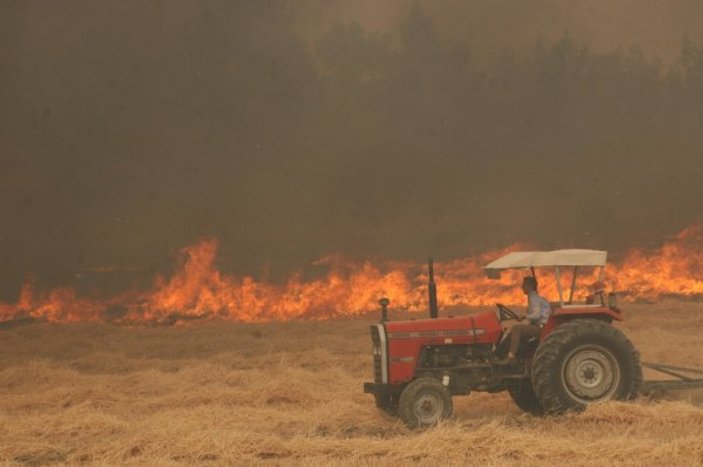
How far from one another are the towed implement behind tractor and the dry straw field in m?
0.35

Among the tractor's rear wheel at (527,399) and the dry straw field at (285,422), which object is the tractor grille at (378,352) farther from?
the tractor's rear wheel at (527,399)

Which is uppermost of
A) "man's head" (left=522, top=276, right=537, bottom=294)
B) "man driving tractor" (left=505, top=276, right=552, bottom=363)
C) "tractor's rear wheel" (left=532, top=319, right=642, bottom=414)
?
"man's head" (left=522, top=276, right=537, bottom=294)

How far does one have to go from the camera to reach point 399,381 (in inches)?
438

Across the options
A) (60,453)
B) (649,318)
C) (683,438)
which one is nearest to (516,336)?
(683,438)

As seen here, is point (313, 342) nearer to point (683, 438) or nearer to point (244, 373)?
point (244, 373)

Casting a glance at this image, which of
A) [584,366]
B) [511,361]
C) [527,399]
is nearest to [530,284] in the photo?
[511,361]

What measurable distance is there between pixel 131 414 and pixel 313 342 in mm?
12230

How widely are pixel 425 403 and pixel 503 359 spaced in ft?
4.42

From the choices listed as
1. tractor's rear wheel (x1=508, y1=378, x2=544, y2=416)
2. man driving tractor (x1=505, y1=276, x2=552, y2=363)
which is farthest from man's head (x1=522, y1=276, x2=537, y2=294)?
tractor's rear wheel (x1=508, y1=378, x2=544, y2=416)

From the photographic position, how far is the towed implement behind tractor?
10.8 meters

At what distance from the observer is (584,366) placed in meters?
11.0

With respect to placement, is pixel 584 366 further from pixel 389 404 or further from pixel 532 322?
pixel 389 404

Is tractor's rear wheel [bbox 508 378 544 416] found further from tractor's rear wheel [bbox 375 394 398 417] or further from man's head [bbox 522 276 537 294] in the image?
tractor's rear wheel [bbox 375 394 398 417]

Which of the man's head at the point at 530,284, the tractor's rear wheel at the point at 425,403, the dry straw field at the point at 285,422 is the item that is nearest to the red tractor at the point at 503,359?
the tractor's rear wheel at the point at 425,403
